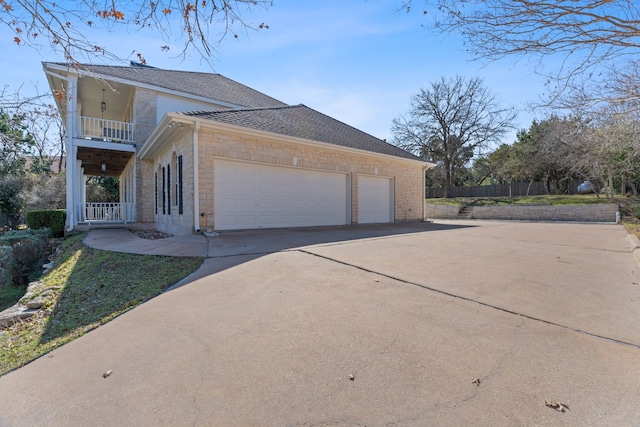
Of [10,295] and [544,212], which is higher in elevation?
[544,212]

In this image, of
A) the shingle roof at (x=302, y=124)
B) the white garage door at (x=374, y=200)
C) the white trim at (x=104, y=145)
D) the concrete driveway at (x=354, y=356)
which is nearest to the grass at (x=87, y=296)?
the concrete driveway at (x=354, y=356)

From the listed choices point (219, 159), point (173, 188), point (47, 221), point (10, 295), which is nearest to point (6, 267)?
point (10, 295)

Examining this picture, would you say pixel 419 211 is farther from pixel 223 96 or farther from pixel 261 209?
pixel 223 96

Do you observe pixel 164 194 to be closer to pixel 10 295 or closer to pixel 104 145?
pixel 104 145

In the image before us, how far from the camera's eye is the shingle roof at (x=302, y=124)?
10250mm

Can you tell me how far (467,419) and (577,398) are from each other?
793mm

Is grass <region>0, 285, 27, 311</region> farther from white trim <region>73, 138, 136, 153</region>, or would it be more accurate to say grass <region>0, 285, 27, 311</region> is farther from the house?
white trim <region>73, 138, 136, 153</region>

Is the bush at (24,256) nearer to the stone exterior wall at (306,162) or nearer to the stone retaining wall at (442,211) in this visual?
the stone exterior wall at (306,162)

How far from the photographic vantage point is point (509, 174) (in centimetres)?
3155

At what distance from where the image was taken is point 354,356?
8.43 feet

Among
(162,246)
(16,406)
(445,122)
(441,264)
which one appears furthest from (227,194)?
(445,122)

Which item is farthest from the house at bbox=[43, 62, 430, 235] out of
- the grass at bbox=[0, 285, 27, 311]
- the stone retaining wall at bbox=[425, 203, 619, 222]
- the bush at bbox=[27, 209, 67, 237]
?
the stone retaining wall at bbox=[425, 203, 619, 222]

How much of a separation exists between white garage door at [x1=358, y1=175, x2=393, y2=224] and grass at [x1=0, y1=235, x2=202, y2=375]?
29.8 ft

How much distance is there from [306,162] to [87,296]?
8009 millimetres
